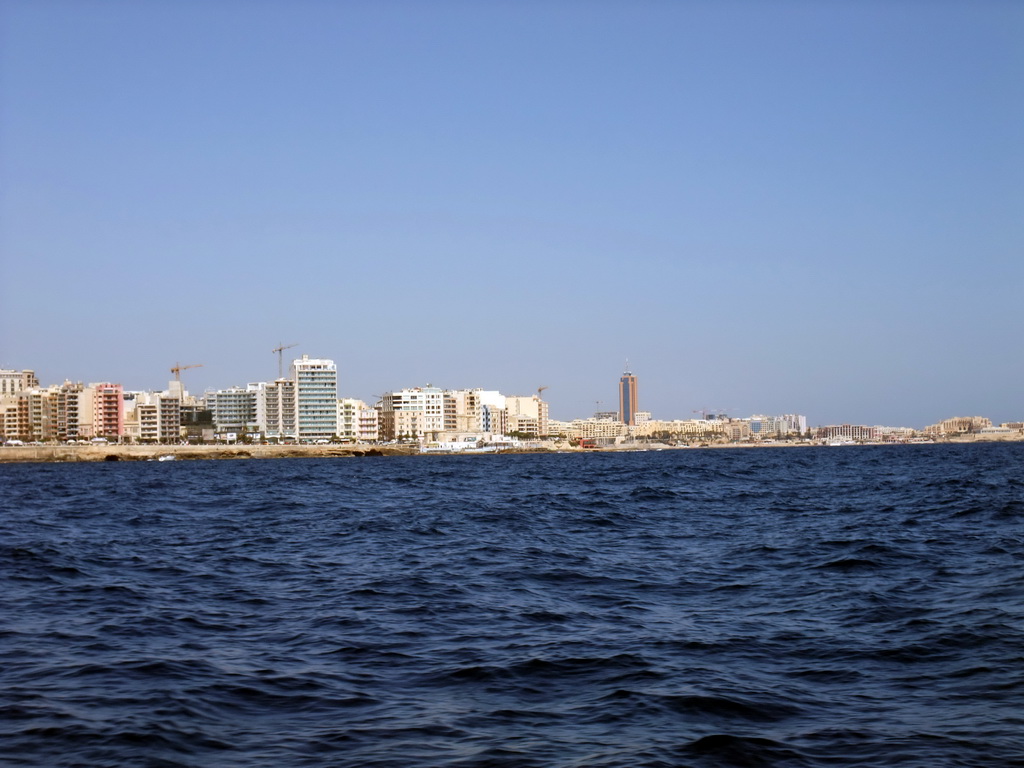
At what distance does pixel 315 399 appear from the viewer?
18475 cm

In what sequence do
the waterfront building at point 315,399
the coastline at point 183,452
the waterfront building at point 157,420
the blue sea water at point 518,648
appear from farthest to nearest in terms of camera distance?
1. the waterfront building at point 157,420
2. the waterfront building at point 315,399
3. the coastline at point 183,452
4. the blue sea water at point 518,648

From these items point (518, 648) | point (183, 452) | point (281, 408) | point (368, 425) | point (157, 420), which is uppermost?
point (281, 408)

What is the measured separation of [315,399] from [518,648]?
178838 millimetres

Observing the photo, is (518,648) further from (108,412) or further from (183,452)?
(108,412)

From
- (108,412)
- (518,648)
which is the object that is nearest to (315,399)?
(108,412)

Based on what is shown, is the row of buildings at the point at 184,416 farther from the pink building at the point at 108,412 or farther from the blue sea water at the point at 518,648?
the blue sea water at the point at 518,648

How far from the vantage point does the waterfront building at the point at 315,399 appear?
183875 millimetres

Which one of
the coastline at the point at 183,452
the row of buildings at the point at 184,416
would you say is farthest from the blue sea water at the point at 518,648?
the row of buildings at the point at 184,416

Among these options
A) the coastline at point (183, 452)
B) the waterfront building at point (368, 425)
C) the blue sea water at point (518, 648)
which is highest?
the waterfront building at point (368, 425)

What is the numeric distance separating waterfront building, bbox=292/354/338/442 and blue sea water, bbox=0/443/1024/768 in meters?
165

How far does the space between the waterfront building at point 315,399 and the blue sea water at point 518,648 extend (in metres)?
165

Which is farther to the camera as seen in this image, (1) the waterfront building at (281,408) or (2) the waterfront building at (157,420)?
(2) the waterfront building at (157,420)

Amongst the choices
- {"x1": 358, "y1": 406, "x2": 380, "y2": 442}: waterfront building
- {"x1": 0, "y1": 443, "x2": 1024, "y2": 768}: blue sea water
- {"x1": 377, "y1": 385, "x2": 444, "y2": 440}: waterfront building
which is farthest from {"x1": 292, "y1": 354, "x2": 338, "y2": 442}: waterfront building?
{"x1": 0, "y1": 443, "x2": 1024, "y2": 768}: blue sea water

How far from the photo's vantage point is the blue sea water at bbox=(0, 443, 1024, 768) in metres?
6.84
